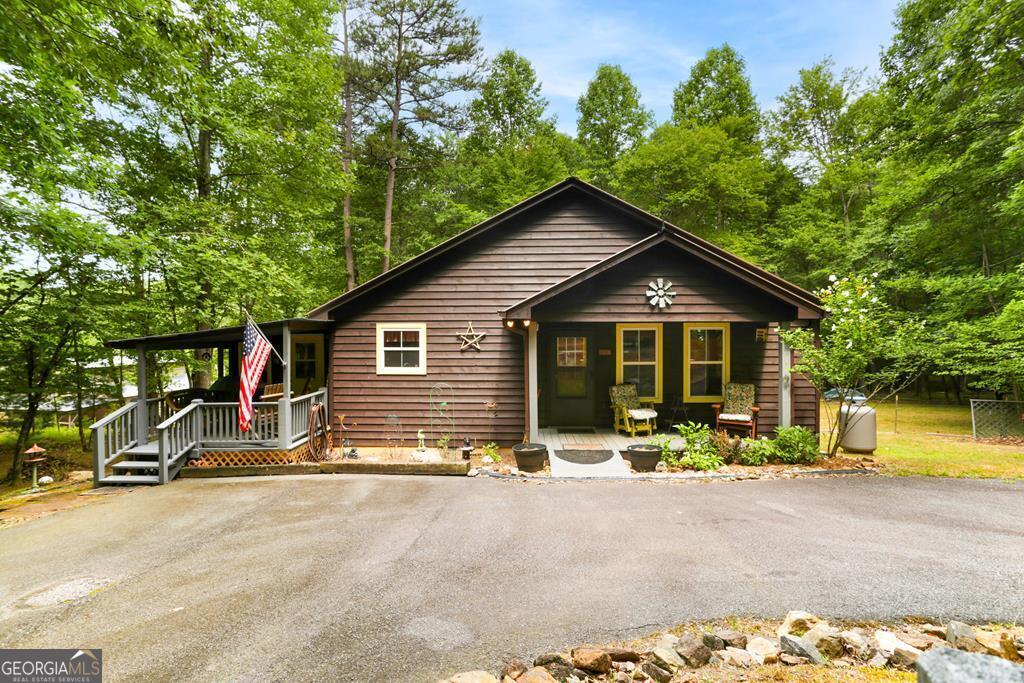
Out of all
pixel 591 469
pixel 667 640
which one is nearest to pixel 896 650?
pixel 667 640

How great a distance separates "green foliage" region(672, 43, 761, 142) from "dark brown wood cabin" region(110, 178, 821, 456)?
19.4 meters

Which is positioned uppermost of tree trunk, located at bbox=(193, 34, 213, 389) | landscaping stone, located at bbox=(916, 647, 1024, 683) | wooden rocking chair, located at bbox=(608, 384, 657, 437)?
tree trunk, located at bbox=(193, 34, 213, 389)

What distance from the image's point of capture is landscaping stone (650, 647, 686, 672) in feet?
9.07

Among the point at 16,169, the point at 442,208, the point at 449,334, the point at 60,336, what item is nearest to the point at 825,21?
the point at 449,334

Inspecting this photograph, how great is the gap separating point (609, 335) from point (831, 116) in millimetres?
24323

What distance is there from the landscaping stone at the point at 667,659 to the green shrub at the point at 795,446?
644 cm

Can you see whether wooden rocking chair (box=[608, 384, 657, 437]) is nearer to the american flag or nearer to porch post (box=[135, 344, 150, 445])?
the american flag

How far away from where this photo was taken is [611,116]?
81.9ft

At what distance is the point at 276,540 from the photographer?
5.03 metres

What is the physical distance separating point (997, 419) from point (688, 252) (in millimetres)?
11953

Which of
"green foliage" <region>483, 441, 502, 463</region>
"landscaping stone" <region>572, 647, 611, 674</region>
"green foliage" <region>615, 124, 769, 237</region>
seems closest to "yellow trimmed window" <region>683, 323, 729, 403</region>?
"green foliage" <region>483, 441, 502, 463</region>

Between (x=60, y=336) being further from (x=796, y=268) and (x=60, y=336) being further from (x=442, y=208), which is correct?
(x=796, y=268)

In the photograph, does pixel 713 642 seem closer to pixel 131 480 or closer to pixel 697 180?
pixel 131 480

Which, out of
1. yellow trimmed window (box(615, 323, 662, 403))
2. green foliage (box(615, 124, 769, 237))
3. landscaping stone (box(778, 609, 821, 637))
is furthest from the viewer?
green foliage (box(615, 124, 769, 237))
